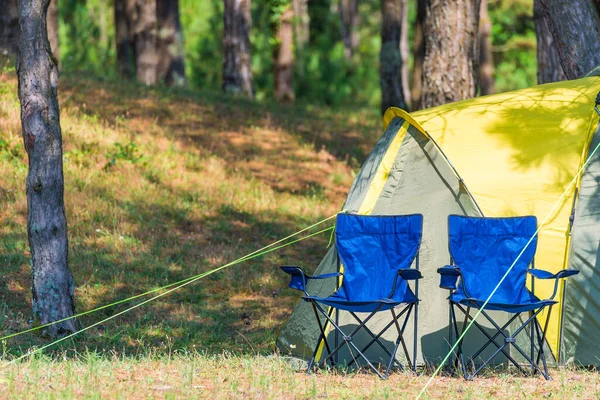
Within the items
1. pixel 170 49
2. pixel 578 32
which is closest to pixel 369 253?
pixel 578 32

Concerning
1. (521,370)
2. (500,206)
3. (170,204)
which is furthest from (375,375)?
(170,204)

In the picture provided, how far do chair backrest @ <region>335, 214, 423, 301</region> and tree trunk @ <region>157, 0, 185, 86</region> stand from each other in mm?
11312

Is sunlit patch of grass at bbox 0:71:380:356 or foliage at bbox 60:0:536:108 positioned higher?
foliage at bbox 60:0:536:108

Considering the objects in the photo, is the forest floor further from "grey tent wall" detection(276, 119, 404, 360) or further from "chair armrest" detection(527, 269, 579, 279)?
"chair armrest" detection(527, 269, 579, 279)

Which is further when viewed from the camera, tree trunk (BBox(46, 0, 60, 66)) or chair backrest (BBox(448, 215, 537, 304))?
tree trunk (BBox(46, 0, 60, 66))

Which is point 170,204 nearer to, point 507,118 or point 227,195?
point 227,195

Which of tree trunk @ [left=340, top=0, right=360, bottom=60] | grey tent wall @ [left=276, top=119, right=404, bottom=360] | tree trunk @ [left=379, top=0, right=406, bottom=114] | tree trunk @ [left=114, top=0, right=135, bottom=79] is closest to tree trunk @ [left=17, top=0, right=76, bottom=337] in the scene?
grey tent wall @ [left=276, top=119, right=404, bottom=360]

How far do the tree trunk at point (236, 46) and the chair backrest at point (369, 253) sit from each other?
10.7 meters

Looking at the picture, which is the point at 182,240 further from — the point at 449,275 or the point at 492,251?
the point at 449,275

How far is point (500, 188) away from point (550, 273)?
0.79 m

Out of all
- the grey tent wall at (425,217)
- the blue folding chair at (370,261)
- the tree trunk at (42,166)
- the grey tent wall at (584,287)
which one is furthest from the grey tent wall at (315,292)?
the tree trunk at (42,166)

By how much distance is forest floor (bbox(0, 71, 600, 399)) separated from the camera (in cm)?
539

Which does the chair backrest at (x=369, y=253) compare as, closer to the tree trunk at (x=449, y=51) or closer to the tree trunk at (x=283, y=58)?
the tree trunk at (x=449, y=51)

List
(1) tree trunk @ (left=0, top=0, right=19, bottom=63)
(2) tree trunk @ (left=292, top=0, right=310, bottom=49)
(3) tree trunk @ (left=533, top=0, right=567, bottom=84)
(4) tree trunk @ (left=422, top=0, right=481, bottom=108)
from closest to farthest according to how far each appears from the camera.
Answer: (4) tree trunk @ (left=422, top=0, right=481, bottom=108), (3) tree trunk @ (left=533, top=0, right=567, bottom=84), (1) tree trunk @ (left=0, top=0, right=19, bottom=63), (2) tree trunk @ (left=292, top=0, right=310, bottom=49)
